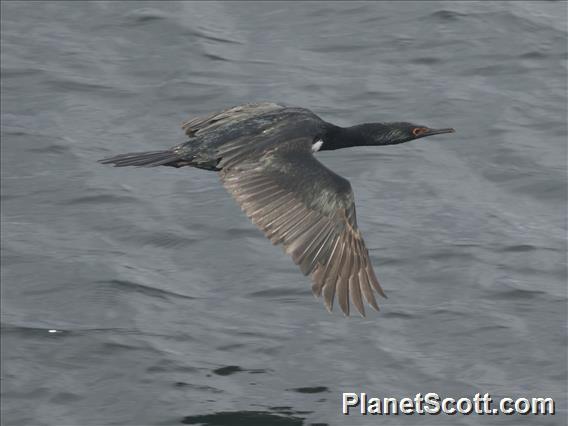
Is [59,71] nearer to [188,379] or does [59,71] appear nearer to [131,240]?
[131,240]

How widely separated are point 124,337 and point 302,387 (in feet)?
6.16

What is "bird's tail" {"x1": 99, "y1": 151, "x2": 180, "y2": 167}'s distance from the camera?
1160 cm

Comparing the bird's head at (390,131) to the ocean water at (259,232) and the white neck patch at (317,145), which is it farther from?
the ocean water at (259,232)

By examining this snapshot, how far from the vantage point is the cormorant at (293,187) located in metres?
10.8

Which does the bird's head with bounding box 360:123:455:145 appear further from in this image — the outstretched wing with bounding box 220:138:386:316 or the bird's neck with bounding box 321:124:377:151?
the outstretched wing with bounding box 220:138:386:316

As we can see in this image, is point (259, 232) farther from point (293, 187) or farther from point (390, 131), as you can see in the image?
point (293, 187)

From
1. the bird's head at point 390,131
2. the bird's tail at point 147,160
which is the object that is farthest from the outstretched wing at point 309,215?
the bird's head at point 390,131

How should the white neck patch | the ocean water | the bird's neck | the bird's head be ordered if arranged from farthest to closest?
the ocean water → the bird's head → the bird's neck → the white neck patch

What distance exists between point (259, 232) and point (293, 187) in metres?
3.91

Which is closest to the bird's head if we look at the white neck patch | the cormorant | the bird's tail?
the cormorant

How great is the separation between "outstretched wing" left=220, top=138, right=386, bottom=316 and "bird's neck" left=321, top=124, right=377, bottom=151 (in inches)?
32.5

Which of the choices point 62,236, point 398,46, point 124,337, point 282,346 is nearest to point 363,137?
point 282,346

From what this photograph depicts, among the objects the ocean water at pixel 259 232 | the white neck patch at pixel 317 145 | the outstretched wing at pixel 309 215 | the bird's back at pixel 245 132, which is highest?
the bird's back at pixel 245 132

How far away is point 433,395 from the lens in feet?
41.3
